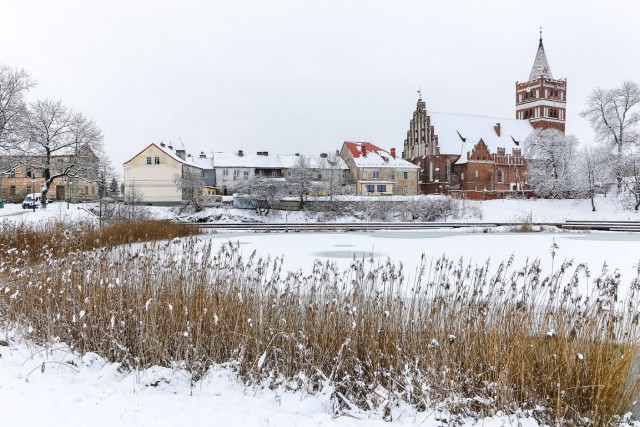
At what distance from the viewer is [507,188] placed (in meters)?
72.1

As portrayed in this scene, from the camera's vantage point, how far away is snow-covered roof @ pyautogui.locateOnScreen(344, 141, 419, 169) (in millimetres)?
67438

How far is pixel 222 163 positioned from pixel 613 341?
224 ft

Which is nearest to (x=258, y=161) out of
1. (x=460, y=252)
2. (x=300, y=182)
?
(x=300, y=182)

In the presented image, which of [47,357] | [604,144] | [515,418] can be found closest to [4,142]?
[47,357]

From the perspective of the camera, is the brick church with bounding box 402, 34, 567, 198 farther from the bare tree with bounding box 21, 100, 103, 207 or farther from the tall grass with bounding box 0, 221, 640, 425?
the tall grass with bounding box 0, 221, 640, 425

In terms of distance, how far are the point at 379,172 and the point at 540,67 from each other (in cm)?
4001

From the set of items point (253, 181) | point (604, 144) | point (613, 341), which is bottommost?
point (613, 341)

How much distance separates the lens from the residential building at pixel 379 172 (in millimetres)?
66125

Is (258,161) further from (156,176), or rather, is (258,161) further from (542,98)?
(542,98)

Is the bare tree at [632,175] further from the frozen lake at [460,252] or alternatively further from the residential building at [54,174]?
the residential building at [54,174]

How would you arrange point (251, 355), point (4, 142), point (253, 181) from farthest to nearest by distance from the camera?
point (253, 181), point (4, 142), point (251, 355)

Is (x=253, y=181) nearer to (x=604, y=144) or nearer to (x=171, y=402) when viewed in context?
(x=604, y=144)

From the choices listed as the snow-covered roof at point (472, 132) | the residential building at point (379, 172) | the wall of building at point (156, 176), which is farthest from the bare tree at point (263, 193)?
the snow-covered roof at point (472, 132)

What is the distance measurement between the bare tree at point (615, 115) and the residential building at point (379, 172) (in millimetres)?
22520
